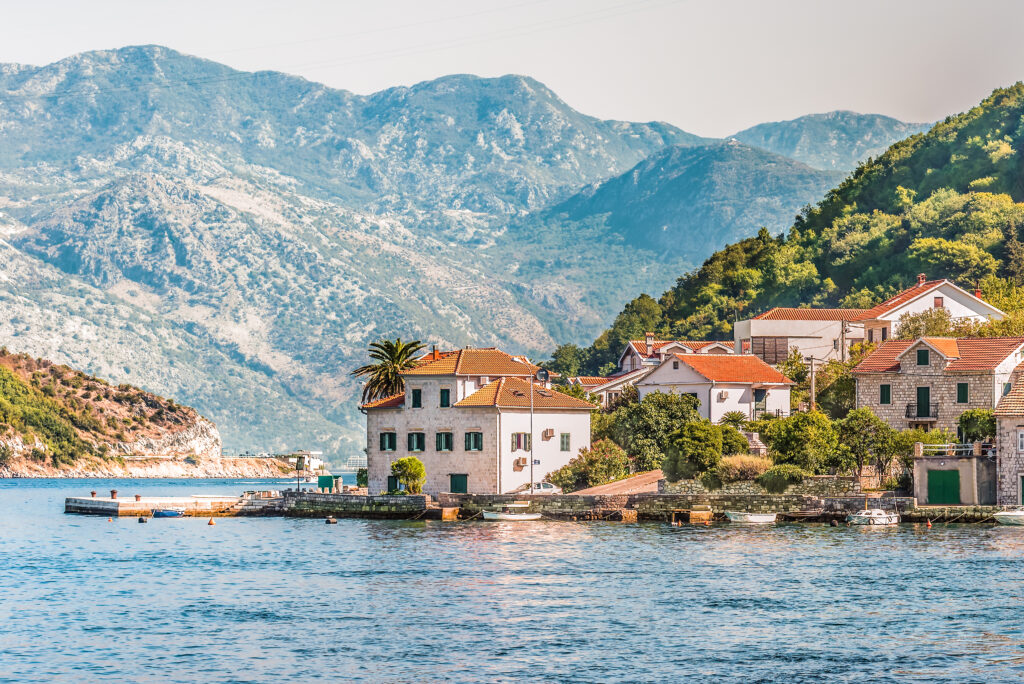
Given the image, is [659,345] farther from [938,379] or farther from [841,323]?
[938,379]

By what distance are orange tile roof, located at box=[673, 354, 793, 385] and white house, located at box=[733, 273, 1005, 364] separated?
12.7 metres

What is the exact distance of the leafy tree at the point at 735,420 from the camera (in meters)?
106

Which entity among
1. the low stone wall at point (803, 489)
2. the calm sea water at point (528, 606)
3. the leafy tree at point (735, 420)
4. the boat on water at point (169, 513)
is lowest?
the calm sea water at point (528, 606)

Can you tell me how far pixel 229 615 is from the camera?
57.7 metres

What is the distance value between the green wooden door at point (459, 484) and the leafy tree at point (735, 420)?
66.9 ft

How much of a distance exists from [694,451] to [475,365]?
673 inches

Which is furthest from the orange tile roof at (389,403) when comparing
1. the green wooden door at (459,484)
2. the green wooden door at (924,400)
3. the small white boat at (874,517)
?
the green wooden door at (924,400)

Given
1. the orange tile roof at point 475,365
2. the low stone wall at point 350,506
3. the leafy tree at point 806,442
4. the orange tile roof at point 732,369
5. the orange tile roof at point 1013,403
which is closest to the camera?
the orange tile roof at point 1013,403

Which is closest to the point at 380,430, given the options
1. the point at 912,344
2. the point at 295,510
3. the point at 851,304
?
the point at 295,510

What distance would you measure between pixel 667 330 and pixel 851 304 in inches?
1410

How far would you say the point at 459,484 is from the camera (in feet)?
332

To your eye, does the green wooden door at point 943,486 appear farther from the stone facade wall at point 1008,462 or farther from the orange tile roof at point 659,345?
the orange tile roof at point 659,345

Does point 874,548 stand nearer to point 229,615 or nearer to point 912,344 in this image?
point 912,344

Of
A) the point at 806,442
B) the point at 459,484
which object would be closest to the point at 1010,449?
the point at 806,442
